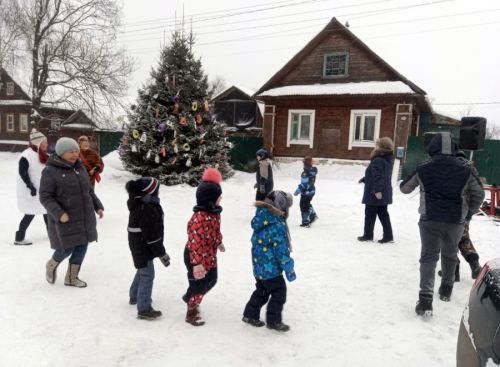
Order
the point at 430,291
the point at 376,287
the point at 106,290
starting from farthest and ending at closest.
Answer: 1. the point at 376,287
2. the point at 106,290
3. the point at 430,291

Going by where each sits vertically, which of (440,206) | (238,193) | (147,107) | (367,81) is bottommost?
(238,193)

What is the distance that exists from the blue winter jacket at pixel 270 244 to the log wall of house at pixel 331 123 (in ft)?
53.2

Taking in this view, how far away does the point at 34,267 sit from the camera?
5078mm

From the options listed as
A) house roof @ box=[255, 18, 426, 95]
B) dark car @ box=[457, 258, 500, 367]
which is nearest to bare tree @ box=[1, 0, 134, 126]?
house roof @ box=[255, 18, 426, 95]

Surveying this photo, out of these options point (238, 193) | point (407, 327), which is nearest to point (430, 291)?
point (407, 327)

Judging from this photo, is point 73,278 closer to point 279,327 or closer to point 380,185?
point 279,327

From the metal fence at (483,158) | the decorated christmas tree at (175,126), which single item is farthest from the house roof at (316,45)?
the decorated christmas tree at (175,126)

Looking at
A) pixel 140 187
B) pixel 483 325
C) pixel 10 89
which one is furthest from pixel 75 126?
pixel 483 325

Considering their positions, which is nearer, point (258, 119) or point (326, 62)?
point (326, 62)

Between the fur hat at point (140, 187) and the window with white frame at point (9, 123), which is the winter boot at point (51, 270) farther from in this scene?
the window with white frame at point (9, 123)

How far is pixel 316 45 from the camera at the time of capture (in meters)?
19.7

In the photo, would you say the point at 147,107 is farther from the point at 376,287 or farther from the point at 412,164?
the point at 412,164

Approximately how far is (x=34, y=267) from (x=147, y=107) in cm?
964

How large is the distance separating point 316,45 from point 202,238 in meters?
18.4
